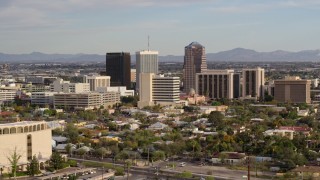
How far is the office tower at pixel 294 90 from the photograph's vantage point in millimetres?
50750

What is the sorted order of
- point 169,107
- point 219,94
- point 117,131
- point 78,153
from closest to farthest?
point 78,153, point 117,131, point 169,107, point 219,94

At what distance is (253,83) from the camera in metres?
55.7

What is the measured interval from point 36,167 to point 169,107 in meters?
26.4

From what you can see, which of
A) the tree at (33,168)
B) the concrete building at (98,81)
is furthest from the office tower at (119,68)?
the tree at (33,168)

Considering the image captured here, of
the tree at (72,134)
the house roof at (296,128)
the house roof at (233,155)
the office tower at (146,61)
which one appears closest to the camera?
the house roof at (233,155)

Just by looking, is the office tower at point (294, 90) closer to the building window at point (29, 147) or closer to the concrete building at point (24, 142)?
the concrete building at point (24, 142)

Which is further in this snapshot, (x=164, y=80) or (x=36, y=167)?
(x=164, y=80)

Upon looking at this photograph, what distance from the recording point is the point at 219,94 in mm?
55969

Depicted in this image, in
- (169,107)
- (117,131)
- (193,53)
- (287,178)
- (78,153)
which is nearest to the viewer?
(287,178)

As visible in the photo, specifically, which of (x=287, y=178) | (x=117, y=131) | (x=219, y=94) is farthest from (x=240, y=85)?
(x=287, y=178)

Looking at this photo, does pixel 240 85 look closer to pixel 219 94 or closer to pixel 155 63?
pixel 219 94

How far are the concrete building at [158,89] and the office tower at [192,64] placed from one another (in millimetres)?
12398

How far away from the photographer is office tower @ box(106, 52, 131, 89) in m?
65.0

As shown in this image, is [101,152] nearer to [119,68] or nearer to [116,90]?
[116,90]
